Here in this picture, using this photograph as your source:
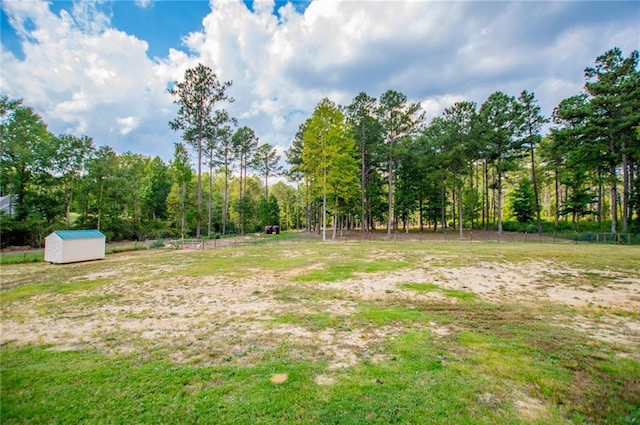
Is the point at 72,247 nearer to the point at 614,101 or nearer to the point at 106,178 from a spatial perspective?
the point at 106,178

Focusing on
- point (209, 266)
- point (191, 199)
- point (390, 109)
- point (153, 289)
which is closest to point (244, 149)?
point (191, 199)

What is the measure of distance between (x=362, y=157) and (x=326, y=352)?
91.9 ft

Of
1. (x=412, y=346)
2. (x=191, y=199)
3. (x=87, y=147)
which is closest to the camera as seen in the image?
(x=412, y=346)

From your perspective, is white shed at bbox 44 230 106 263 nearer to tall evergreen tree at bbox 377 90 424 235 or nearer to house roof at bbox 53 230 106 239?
house roof at bbox 53 230 106 239

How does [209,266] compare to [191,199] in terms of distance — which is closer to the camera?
[209,266]

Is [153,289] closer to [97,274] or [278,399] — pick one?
[97,274]

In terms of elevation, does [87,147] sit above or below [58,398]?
above

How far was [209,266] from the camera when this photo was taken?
12141mm

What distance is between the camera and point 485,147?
94.4 ft

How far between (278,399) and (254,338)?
1.89 m

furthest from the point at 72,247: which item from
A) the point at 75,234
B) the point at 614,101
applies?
the point at 614,101

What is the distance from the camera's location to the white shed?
1437cm

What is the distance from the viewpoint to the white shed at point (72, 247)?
14367mm

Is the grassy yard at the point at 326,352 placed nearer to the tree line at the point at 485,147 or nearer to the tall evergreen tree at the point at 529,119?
the tree line at the point at 485,147
